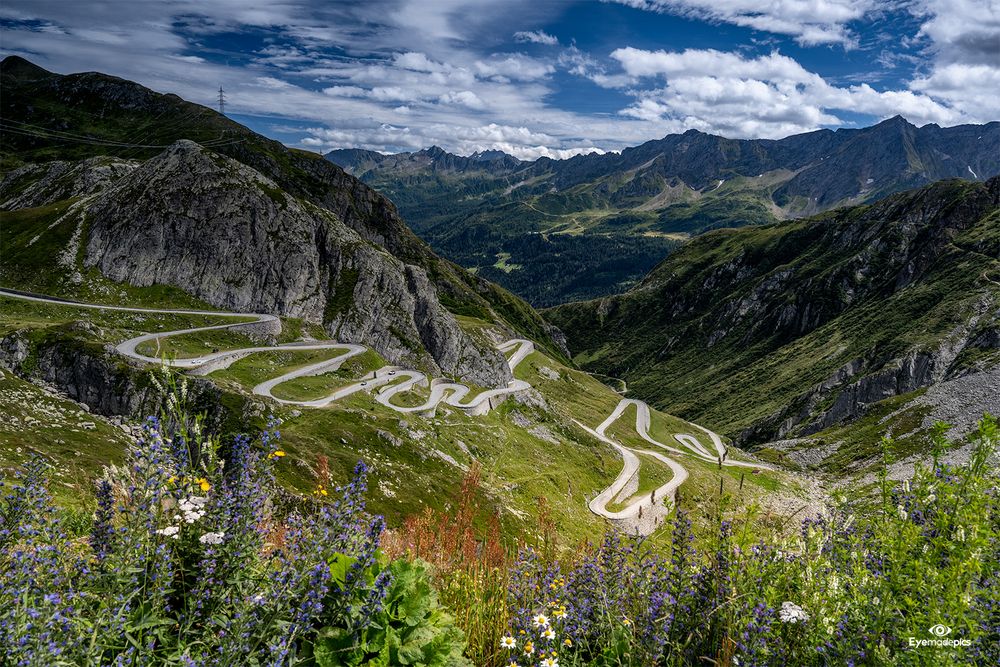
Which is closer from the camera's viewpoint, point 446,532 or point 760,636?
point 760,636

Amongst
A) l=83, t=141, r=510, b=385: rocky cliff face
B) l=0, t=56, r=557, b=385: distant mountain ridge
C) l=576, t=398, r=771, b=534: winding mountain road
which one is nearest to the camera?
l=576, t=398, r=771, b=534: winding mountain road

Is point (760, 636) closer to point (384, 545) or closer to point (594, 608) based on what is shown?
point (594, 608)

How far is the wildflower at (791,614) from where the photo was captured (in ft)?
18.9

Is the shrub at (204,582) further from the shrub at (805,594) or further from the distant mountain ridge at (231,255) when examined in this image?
the distant mountain ridge at (231,255)

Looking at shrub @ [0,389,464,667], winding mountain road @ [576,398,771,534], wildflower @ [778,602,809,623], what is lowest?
winding mountain road @ [576,398,771,534]

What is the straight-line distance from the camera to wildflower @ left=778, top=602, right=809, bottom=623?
576 centimetres

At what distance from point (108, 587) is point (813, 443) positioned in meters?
182

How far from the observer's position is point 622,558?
7.89 meters

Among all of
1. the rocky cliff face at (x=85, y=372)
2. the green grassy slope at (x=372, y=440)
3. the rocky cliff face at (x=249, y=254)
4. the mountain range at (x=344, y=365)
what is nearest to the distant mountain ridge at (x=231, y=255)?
the rocky cliff face at (x=249, y=254)

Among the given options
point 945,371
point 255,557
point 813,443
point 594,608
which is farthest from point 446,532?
point 945,371

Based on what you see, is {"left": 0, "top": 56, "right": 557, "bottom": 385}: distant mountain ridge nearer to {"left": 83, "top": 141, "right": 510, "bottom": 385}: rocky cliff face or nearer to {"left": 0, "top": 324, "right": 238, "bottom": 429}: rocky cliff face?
{"left": 83, "top": 141, "right": 510, "bottom": 385}: rocky cliff face

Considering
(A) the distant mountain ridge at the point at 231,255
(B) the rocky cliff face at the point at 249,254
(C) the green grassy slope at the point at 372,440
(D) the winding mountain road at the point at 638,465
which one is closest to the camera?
(C) the green grassy slope at the point at 372,440

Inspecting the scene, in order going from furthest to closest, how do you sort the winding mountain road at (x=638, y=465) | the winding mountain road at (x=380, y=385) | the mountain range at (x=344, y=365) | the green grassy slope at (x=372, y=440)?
the winding mountain road at (x=638, y=465)
the winding mountain road at (x=380, y=385)
the mountain range at (x=344, y=365)
the green grassy slope at (x=372, y=440)

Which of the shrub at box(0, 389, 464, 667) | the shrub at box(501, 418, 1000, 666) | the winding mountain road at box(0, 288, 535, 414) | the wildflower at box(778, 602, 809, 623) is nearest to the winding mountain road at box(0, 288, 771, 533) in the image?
the winding mountain road at box(0, 288, 535, 414)
